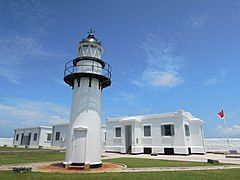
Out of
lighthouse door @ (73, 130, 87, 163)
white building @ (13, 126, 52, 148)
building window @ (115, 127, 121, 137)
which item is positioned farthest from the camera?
white building @ (13, 126, 52, 148)

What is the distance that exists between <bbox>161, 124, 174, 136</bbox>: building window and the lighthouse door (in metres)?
17.0

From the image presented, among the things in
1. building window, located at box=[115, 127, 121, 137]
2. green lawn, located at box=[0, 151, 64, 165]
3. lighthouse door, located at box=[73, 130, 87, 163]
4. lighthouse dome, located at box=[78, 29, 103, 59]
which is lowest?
green lawn, located at box=[0, 151, 64, 165]

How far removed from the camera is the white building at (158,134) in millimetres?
27109

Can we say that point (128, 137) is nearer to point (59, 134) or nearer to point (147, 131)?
point (147, 131)

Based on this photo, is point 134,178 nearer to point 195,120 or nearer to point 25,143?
point 195,120

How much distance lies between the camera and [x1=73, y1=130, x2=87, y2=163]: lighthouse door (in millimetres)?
13555

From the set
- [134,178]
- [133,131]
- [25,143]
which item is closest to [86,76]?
[134,178]

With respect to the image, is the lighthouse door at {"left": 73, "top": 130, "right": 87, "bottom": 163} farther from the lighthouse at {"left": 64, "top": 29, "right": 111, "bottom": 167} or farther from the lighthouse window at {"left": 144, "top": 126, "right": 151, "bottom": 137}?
the lighthouse window at {"left": 144, "top": 126, "right": 151, "bottom": 137}

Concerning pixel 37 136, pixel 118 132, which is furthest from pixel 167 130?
pixel 37 136

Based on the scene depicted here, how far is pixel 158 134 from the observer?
94.3ft

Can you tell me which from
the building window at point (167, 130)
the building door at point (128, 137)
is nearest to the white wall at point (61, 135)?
the building door at point (128, 137)

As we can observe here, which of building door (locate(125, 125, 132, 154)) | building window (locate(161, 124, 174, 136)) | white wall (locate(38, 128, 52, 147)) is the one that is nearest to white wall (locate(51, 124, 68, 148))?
white wall (locate(38, 128, 52, 147))

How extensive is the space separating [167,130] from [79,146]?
17.4 metres

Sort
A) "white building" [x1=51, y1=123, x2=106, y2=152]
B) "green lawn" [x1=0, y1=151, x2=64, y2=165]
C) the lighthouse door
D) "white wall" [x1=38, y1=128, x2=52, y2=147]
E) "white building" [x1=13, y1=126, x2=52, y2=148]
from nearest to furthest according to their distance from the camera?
the lighthouse door → "green lawn" [x1=0, y1=151, x2=64, y2=165] → "white building" [x1=51, y1=123, x2=106, y2=152] → "white wall" [x1=38, y1=128, x2=52, y2=147] → "white building" [x1=13, y1=126, x2=52, y2=148]
